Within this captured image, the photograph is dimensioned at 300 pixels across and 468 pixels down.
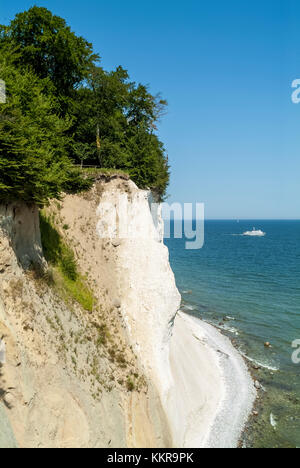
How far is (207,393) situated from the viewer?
22.8 metres

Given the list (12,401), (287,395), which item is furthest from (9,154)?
(287,395)

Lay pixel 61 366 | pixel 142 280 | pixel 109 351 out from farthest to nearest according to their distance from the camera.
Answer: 1. pixel 142 280
2. pixel 109 351
3. pixel 61 366

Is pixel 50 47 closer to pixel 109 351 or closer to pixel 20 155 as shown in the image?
pixel 20 155

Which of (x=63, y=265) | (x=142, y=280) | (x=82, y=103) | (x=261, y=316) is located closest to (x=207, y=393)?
(x=142, y=280)

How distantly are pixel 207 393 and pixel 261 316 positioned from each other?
753 inches

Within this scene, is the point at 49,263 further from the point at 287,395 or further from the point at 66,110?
the point at 287,395

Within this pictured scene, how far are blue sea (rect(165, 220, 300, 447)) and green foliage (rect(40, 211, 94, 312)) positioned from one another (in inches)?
624

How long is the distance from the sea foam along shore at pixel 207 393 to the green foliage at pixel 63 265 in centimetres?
849

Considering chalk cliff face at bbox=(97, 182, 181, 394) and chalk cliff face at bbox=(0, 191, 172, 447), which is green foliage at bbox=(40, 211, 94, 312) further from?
chalk cliff face at bbox=(97, 182, 181, 394)

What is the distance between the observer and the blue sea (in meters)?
21.5

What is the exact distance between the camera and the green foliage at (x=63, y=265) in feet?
52.5

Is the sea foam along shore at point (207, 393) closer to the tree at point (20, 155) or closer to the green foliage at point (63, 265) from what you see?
the green foliage at point (63, 265)

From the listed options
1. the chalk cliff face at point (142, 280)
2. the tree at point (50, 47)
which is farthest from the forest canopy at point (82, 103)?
the chalk cliff face at point (142, 280)

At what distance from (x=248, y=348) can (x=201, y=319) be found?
854cm
